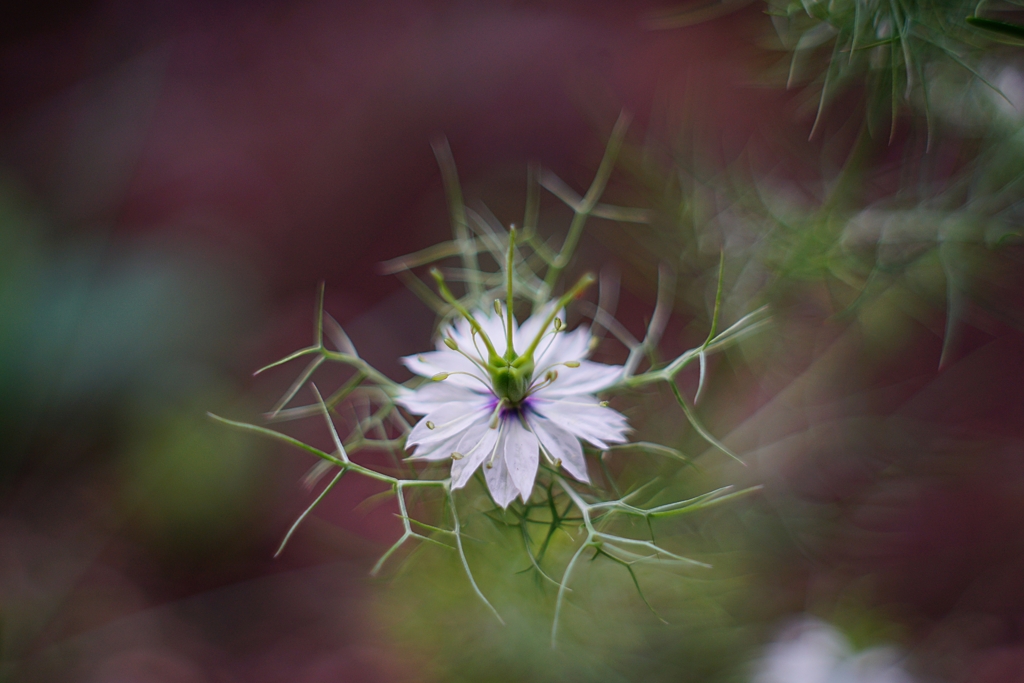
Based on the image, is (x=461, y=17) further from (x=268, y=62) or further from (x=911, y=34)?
(x=911, y=34)

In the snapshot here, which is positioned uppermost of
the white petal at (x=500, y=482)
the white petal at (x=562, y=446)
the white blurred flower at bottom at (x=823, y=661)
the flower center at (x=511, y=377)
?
the flower center at (x=511, y=377)

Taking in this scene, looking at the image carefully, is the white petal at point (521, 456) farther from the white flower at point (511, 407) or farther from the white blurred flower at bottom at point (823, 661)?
the white blurred flower at bottom at point (823, 661)

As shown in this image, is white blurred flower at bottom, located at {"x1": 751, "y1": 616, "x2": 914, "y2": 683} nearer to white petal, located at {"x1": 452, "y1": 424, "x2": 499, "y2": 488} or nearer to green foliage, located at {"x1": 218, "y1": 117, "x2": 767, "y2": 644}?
green foliage, located at {"x1": 218, "y1": 117, "x2": 767, "y2": 644}

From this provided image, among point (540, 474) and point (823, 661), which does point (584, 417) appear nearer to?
point (540, 474)

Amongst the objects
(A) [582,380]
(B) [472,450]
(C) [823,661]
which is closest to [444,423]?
Result: (B) [472,450]

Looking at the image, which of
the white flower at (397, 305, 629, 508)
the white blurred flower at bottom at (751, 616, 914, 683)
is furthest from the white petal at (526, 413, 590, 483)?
the white blurred flower at bottom at (751, 616, 914, 683)

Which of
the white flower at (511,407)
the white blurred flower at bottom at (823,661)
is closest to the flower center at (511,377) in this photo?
the white flower at (511,407)

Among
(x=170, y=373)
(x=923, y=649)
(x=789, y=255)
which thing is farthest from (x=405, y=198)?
(x=923, y=649)
